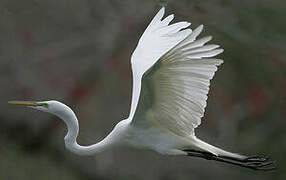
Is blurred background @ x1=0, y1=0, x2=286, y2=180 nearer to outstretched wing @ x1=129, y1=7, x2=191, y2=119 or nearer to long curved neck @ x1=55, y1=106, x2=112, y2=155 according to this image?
outstretched wing @ x1=129, y1=7, x2=191, y2=119

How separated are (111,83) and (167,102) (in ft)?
15.2

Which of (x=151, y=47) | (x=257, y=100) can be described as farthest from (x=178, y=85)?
(x=257, y=100)

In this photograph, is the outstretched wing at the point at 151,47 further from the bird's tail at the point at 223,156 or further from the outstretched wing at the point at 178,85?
the bird's tail at the point at 223,156

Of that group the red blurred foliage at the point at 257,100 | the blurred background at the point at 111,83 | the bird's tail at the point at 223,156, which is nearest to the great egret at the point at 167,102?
the bird's tail at the point at 223,156

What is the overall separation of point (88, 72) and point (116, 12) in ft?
2.34

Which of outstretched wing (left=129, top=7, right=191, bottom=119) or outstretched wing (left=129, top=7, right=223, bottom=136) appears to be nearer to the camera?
outstretched wing (left=129, top=7, right=223, bottom=136)

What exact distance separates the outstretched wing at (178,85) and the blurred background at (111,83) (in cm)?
340

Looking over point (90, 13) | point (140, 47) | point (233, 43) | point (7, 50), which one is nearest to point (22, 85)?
point (7, 50)

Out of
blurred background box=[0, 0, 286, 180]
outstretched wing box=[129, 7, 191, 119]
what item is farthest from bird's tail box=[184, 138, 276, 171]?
blurred background box=[0, 0, 286, 180]

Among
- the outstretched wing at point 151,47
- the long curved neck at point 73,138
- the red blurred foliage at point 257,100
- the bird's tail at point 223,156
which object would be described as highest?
the outstretched wing at point 151,47

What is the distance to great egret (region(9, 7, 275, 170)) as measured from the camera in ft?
11.1

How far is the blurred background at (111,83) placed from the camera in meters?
7.56

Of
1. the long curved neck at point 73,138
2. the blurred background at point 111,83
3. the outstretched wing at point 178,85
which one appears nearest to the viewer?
the outstretched wing at point 178,85

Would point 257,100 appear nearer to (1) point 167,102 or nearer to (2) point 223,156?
(2) point 223,156
